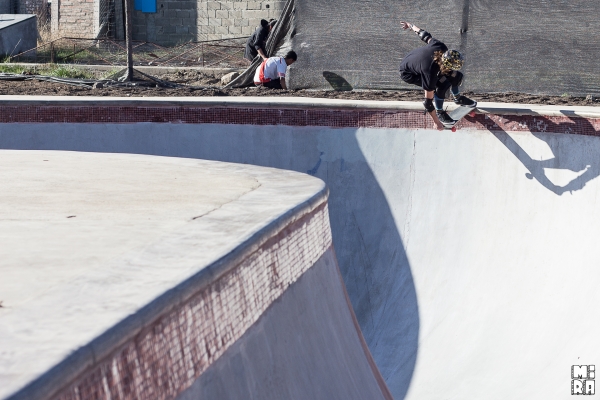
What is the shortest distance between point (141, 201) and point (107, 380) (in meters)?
2.00

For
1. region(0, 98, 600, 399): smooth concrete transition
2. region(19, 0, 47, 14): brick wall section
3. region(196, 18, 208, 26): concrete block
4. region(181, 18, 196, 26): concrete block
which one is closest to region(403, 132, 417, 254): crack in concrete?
region(0, 98, 600, 399): smooth concrete transition

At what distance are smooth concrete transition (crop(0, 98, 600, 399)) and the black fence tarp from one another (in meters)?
2.78

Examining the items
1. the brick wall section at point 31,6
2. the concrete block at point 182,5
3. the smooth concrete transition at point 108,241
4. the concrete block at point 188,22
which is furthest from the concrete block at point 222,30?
the smooth concrete transition at point 108,241

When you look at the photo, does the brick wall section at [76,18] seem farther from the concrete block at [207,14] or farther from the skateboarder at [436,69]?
the skateboarder at [436,69]

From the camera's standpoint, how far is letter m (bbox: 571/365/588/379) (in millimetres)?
5395

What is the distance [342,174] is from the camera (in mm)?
8180

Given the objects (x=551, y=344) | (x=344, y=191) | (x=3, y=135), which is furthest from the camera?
(x=3, y=135)

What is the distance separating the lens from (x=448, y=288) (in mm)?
6746

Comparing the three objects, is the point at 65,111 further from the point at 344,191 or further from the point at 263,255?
the point at 263,255

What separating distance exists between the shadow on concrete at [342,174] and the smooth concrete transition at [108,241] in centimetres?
A: 252

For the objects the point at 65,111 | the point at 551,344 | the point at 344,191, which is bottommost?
the point at 551,344

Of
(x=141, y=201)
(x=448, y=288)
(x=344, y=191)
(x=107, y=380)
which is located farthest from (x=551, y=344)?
(x=107, y=380)

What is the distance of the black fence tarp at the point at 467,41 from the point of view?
10.2 m

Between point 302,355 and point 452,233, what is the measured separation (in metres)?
4.52
